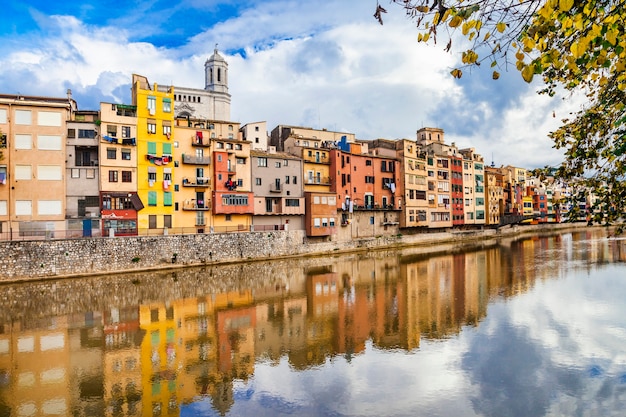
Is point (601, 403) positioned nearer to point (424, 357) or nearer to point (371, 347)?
point (424, 357)

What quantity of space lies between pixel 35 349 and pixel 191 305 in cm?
877

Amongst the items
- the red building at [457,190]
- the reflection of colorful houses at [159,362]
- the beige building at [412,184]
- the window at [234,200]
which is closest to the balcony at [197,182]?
the window at [234,200]

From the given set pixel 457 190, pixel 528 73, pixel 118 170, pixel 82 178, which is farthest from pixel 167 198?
pixel 457 190

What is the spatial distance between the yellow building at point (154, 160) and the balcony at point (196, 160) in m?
1.50

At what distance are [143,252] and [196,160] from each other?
40.2 feet

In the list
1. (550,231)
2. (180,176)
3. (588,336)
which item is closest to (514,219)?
(550,231)

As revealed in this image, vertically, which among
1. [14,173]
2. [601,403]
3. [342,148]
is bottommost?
[601,403]

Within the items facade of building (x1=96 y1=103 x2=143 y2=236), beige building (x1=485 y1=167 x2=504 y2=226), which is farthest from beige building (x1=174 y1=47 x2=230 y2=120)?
beige building (x1=485 y1=167 x2=504 y2=226)

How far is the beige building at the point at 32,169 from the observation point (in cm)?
3712

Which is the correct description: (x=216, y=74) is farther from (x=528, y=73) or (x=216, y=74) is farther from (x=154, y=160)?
(x=528, y=73)

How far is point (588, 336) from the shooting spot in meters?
17.5

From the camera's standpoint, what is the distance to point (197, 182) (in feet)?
152

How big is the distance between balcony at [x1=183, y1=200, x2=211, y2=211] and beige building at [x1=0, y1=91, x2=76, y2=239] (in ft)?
37.7

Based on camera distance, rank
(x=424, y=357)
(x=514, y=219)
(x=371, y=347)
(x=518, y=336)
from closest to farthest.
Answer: (x=424, y=357), (x=371, y=347), (x=518, y=336), (x=514, y=219)
